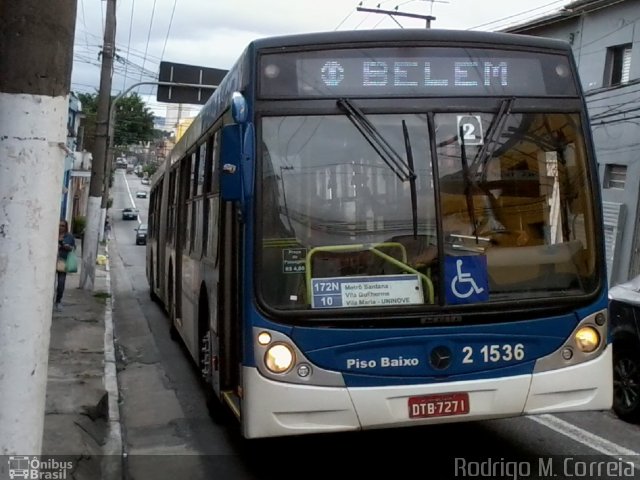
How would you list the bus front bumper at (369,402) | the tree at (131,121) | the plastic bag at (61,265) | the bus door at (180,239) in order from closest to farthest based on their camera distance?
→ the bus front bumper at (369,402) < the bus door at (180,239) < the plastic bag at (61,265) < the tree at (131,121)

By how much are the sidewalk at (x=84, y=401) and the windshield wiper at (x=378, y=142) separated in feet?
10.2

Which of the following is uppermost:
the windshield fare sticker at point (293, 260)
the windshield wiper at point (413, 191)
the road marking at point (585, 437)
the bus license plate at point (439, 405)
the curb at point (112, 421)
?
the windshield wiper at point (413, 191)

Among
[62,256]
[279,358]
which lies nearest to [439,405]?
[279,358]

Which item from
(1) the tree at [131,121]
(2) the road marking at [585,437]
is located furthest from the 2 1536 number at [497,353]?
(1) the tree at [131,121]

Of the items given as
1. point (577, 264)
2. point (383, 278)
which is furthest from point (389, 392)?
point (577, 264)

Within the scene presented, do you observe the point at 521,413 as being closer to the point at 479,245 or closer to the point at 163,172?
the point at 479,245

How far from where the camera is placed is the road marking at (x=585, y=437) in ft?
21.5

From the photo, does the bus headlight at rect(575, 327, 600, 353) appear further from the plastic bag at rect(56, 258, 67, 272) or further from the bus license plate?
the plastic bag at rect(56, 258, 67, 272)

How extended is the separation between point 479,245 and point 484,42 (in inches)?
56.4

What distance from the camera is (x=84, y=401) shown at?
306 inches

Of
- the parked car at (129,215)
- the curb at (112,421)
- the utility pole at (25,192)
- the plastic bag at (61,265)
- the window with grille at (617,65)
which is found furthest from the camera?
the parked car at (129,215)

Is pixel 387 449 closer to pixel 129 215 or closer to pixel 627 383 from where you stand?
pixel 627 383

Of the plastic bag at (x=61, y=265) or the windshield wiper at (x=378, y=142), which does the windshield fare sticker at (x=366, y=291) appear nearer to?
the windshield wiper at (x=378, y=142)

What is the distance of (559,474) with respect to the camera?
19.4 ft
